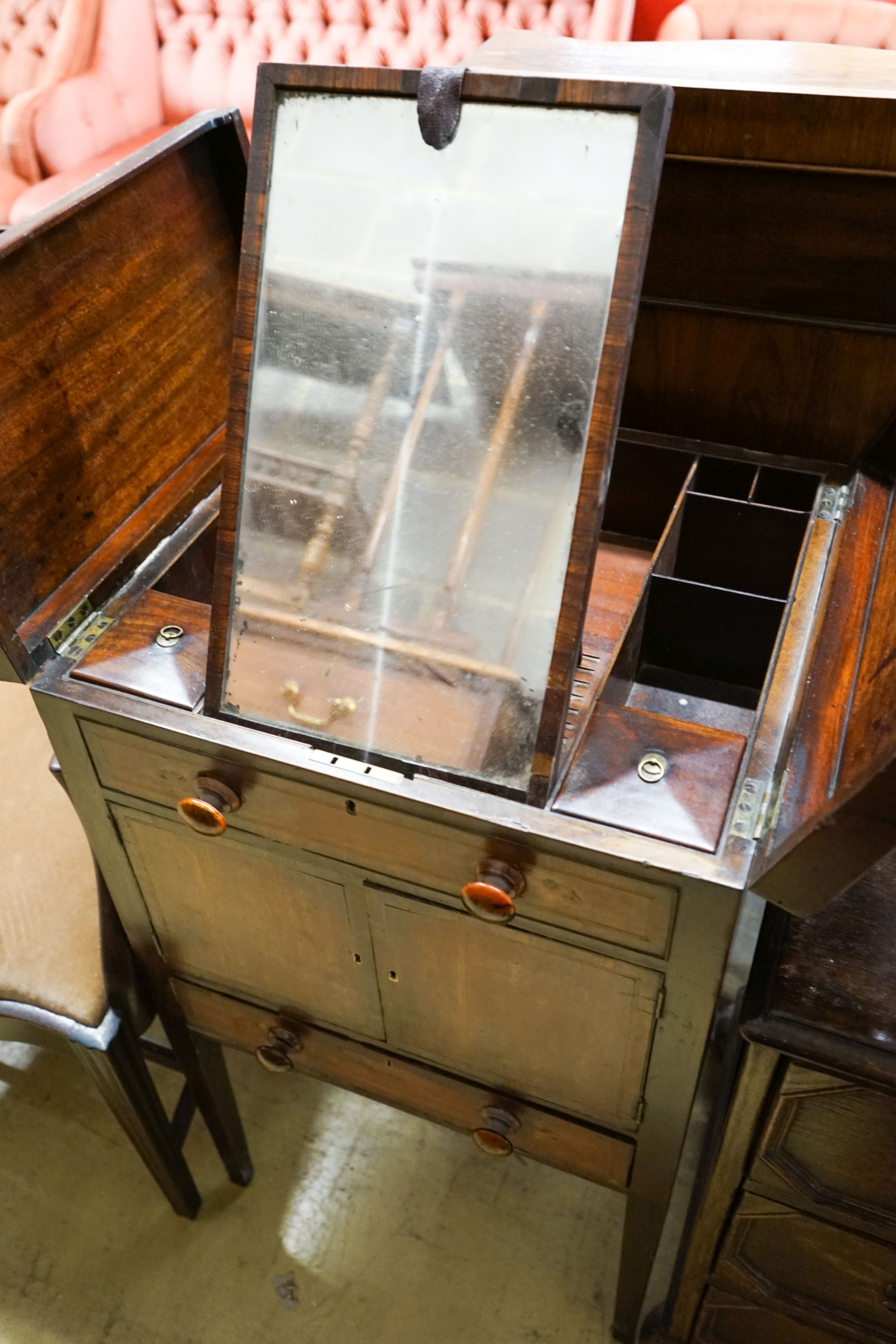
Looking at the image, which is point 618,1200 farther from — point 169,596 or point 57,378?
point 57,378

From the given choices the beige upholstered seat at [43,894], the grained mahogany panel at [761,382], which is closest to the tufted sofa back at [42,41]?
the beige upholstered seat at [43,894]

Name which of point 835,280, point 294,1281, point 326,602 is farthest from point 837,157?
point 294,1281

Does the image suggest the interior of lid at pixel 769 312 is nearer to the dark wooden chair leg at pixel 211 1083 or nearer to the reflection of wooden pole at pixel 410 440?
the reflection of wooden pole at pixel 410 440

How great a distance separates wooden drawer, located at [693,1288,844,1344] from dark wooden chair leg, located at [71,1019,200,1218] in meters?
0.77

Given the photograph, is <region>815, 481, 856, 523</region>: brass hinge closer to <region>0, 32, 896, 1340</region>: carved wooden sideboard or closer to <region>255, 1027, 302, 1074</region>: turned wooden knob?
<region>0, 32, 896, 1340</region>: carved wooden sideboard

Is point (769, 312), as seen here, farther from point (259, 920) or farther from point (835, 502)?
point (259, 920)

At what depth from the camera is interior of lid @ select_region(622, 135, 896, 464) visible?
946 millimetres

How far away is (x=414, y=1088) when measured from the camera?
1.19 meters

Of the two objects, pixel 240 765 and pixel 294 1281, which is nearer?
pixel 240 765

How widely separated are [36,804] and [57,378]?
2.21ft

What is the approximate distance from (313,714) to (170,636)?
0.20 meters

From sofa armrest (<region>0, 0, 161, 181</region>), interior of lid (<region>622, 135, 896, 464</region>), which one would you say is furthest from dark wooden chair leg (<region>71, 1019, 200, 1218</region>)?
sofa armrest (<region>0, 0, 161, 181</region>)

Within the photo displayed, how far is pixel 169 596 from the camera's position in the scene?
1.03m

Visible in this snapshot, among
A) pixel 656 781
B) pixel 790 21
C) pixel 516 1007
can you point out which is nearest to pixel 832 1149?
pixel 516 1007
